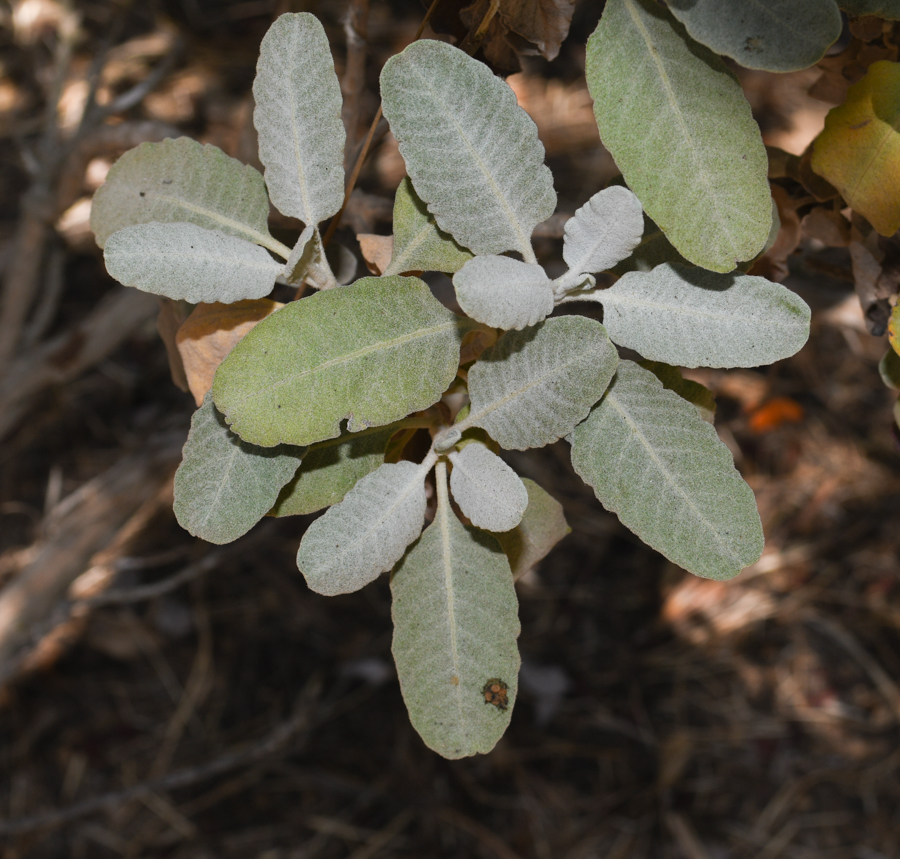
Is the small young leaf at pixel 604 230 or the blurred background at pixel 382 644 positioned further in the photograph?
the blurred background at pixel 382 644

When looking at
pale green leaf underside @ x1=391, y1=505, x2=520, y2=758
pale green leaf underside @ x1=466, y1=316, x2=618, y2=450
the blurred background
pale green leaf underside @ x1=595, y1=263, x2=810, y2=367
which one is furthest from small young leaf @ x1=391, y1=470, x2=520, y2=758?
the blurred background

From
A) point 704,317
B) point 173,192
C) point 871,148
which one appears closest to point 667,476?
point 704,317

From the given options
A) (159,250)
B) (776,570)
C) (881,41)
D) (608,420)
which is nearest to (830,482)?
(776,570)

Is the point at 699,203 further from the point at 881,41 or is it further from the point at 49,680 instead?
the point at 49,680

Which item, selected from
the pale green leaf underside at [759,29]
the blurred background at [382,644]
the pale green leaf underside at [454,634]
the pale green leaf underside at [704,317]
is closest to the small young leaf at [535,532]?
the pale green leaf underside at [454,634]

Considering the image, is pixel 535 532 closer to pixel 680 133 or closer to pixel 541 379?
pixel 541 379

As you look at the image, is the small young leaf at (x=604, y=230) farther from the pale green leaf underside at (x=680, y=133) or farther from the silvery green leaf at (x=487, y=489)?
the silvery green leaf at (x=487, y=489)

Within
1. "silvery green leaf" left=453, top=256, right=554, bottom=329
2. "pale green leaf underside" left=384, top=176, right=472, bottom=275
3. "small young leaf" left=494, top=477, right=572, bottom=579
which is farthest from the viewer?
"small young leaf" left=494, top=477, right=572, bottom=579

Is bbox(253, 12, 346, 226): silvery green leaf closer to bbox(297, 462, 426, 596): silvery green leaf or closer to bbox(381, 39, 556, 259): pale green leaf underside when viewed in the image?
bbox(381, 39, 556, 259): pale green leaf underside
